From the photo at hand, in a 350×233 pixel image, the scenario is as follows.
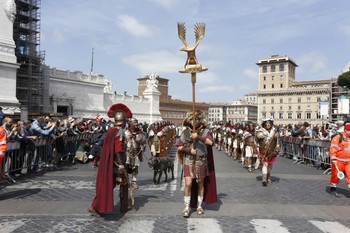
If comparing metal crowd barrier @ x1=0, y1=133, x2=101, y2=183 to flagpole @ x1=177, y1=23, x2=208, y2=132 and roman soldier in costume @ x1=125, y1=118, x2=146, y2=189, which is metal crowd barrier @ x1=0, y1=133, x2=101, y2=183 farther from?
flagpole @ x1=177, y1=23, x2=208, y2=132

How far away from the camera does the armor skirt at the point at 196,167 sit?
680 centimetres

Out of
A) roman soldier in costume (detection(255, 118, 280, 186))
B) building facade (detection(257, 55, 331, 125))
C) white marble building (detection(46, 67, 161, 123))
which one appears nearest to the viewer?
roman soldier in costume (detection(255, 118, 280, 186))

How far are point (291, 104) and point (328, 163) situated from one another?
113903 millimetres

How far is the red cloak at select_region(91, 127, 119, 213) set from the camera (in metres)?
6.36

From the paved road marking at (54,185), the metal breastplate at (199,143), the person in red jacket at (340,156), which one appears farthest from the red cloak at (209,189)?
the person in red jacket at (340,156)

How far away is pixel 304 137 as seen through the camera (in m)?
17.0

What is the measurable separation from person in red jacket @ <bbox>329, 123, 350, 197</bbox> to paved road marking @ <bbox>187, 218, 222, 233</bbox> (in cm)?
414

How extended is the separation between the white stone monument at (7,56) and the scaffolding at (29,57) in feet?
11.8

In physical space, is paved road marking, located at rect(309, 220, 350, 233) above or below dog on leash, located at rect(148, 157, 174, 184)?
below

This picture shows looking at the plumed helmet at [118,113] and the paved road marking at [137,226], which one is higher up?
the plumed helmet at [118,113]

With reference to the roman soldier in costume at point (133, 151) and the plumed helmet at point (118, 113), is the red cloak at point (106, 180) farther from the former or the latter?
the roman soldier in costume at point (133, 151)

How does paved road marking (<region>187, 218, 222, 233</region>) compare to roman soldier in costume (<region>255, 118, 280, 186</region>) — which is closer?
A: paved road marking (<region>187, 218, 222, 233</region>)

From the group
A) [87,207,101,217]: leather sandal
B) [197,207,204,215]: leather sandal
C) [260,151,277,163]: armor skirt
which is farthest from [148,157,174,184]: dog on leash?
Result: [87,207,101,217]: leather sandal

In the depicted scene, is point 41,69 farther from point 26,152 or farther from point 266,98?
point 266,98
